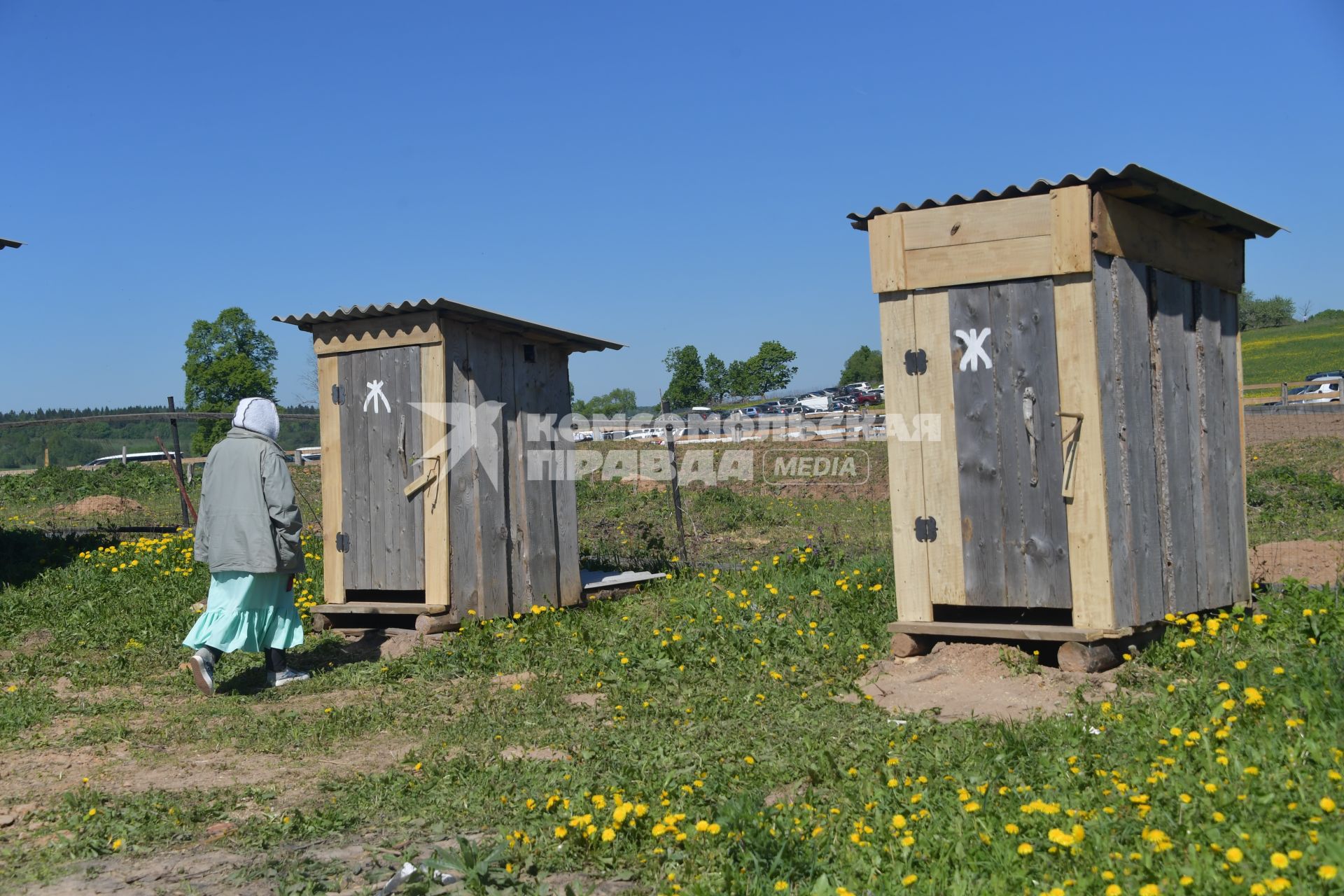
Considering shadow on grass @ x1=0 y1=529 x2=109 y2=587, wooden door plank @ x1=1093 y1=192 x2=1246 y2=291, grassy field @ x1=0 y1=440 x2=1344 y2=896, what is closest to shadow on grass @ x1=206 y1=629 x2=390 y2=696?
grassy field @ x1=0 y1=440 x2=1344 y2=896

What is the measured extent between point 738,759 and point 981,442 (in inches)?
104

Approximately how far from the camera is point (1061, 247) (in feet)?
19.6

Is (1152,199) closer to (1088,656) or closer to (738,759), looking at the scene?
(1088,656)

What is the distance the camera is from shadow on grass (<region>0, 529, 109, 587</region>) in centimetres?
992

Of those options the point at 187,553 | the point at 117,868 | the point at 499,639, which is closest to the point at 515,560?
the point at 499,639

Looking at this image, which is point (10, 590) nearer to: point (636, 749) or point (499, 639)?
point (499, 639)

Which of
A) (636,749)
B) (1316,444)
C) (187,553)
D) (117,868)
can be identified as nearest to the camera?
(117,868)

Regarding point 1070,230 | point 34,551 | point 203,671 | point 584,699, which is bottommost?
point 584,699

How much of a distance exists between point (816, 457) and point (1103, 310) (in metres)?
17.3

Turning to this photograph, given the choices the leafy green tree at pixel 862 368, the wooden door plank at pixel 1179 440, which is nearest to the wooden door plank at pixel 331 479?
the wooden door plank at pixel 1179 440

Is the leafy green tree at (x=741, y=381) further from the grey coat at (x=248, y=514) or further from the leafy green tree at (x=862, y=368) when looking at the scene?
the grey coat at (x=248, y=514)

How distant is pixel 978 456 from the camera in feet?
21.0

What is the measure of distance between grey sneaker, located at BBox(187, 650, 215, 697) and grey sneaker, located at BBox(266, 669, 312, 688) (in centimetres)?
36

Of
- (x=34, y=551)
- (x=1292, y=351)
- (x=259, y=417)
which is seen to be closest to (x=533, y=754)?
(x=259, y=417)
